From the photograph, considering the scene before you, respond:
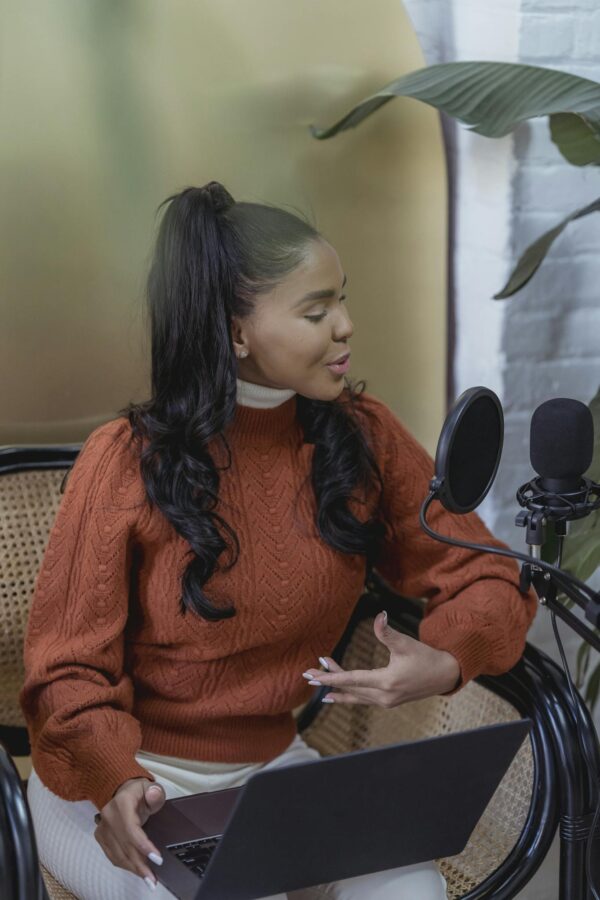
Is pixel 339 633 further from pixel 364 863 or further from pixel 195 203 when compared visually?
pixel 195 203

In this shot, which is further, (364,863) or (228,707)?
(228,707)

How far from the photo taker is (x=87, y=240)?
158cm

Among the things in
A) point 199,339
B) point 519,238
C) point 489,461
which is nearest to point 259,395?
point 199,339

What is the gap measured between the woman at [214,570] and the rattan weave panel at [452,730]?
106mm

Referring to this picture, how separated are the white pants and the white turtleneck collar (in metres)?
0.44

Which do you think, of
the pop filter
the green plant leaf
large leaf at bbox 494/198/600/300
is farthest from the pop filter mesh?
the green plant leaf

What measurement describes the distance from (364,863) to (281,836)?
0.14m

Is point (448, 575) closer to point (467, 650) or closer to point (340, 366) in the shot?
point (467, 650)

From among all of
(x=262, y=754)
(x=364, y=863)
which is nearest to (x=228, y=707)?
(x=262, y=754)

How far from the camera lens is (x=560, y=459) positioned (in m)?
0.93

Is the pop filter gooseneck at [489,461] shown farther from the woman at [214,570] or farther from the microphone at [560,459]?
the woman at [214,570]

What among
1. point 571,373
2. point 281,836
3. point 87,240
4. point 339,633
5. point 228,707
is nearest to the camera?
point 281,836

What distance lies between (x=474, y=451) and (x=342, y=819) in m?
0.35

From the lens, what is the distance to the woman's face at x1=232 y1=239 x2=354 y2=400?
1281 mm
